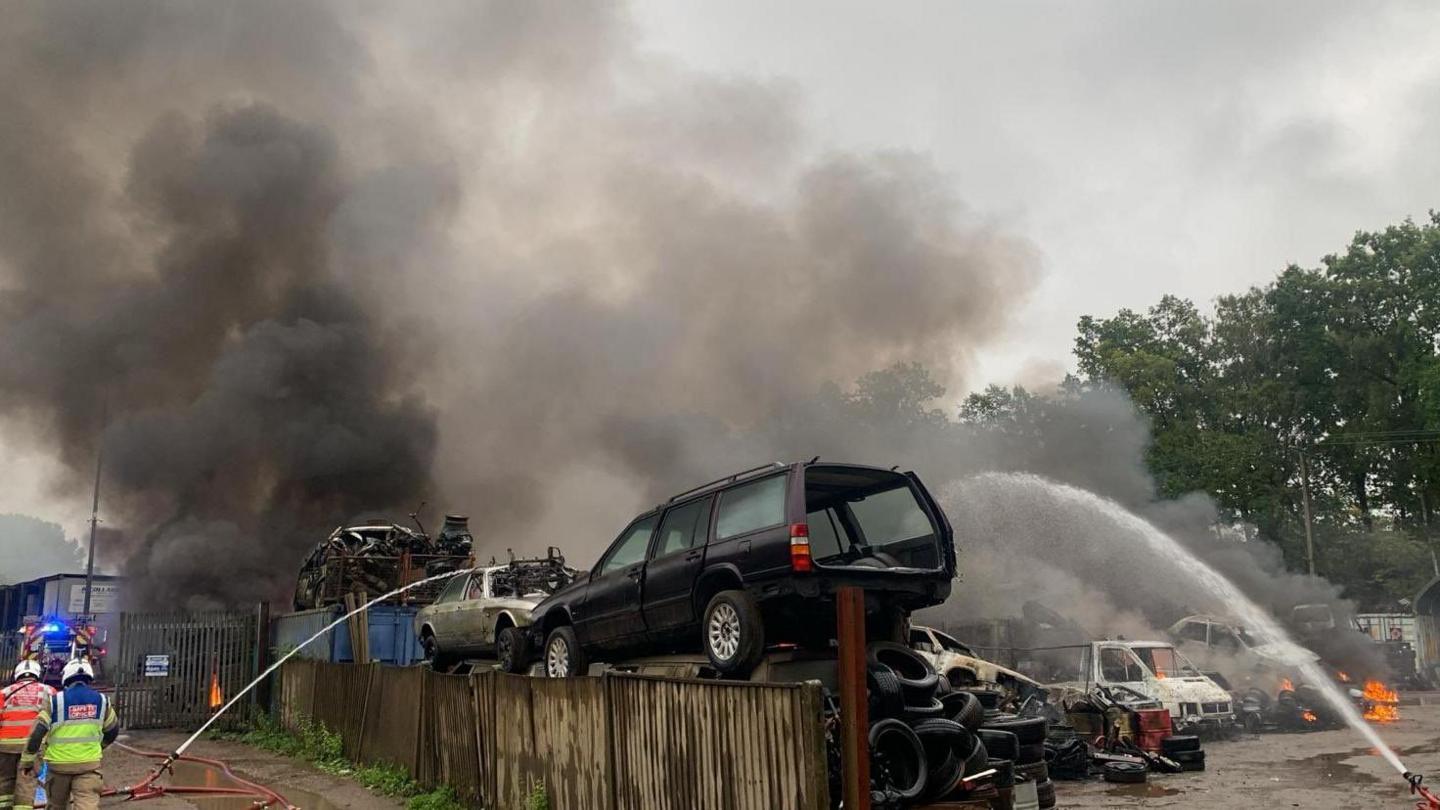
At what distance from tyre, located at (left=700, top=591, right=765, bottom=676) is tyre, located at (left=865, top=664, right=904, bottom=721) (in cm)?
80

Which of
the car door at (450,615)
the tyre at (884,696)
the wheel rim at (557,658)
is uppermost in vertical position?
the car door at (450,615)

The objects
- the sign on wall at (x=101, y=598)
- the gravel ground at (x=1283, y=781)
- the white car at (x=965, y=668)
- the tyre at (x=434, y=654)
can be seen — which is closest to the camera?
the gravel ground at (x=1283, y=781)

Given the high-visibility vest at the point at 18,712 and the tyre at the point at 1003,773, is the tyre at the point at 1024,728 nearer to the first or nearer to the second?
the tyre at the point at 1003,773

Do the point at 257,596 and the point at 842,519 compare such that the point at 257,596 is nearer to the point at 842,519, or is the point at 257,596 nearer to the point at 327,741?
the point at 327,741

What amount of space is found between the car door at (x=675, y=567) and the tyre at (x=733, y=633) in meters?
0.33

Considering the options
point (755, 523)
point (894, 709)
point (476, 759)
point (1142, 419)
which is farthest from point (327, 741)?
point (1142, 419)

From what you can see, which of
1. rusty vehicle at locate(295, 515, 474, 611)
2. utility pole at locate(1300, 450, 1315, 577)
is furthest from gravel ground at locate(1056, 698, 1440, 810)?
utility pole at locate(1300, 450, 1315, 577)

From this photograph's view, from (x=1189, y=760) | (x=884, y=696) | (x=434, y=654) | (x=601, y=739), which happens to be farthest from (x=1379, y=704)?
(x=601, y=739)

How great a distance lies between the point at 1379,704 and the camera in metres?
20.8

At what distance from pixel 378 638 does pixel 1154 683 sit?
11.9 m

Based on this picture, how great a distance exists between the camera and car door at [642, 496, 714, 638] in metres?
7.46

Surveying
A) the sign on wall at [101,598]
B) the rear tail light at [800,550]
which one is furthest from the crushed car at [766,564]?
the sign on wall at [101,598]

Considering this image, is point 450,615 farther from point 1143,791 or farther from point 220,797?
point 1143,791

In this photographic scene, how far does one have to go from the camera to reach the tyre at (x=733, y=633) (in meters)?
6.70
